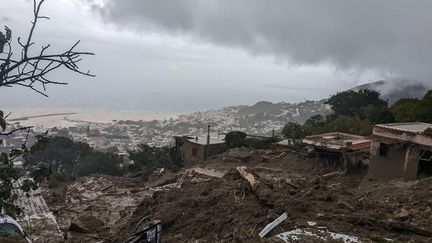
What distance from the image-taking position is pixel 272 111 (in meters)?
126

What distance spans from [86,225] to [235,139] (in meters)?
24.4

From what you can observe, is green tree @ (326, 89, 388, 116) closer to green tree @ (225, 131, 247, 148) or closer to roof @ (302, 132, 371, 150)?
green tree @ (225, 131, 247, 148)

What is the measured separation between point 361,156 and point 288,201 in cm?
1326

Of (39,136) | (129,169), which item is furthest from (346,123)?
(39,136)

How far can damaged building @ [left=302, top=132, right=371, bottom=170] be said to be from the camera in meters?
21.3

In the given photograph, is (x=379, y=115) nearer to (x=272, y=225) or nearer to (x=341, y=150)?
(x=341, y=150)

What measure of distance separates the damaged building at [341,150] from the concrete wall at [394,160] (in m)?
2.44

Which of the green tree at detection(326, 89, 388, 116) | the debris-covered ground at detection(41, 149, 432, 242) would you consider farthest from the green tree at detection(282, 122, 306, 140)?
the debris-covered ground at detection(41, 149, 432, 242)

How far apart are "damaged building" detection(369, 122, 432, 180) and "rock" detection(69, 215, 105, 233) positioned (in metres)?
11.0

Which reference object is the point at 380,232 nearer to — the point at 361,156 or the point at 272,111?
the point at 361,156

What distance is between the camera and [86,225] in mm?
12844

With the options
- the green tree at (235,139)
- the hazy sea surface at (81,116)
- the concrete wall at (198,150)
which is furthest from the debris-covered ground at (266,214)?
the hazy sea surface at (81,116)

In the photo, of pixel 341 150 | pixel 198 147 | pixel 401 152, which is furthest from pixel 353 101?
pixel 401 152

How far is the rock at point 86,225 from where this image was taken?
40.8 ft
